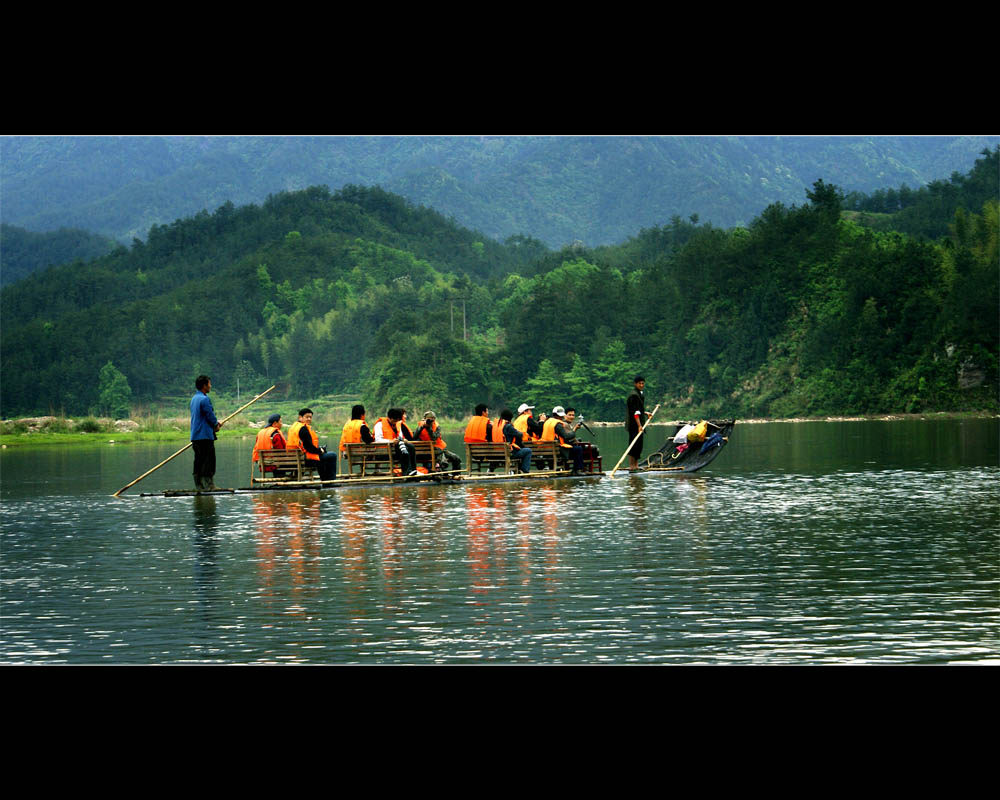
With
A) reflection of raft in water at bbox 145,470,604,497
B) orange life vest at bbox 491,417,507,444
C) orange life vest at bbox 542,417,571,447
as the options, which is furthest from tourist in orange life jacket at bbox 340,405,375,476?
orange life vest at bbox 542,417,571,447

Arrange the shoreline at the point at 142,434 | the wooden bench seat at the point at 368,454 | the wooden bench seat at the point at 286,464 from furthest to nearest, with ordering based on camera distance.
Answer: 1. the shoreline at the point at 142,434
2. the wooden bench seat at the point at 368,454
3. the wooden bench seat at the point at 286,464

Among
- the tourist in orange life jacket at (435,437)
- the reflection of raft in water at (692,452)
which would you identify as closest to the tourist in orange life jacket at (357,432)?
the tourist in orange life jacket at (435,437)

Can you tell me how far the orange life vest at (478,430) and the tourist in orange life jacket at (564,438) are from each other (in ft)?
4.22

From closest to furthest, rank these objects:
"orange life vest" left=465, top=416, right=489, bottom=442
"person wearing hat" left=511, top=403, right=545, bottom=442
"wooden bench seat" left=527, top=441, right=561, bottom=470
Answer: "orange life vest" left=465, top=416, right=489, bottom=442 → "wooden bench seat" left=527, top=441, right=561, bottom=470 → "person wearing hat" left=511, top=403, right=545, bottom=442

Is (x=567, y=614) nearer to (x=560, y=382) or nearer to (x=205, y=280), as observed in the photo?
(x=560, y=382)

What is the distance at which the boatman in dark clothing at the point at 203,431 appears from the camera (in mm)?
25078

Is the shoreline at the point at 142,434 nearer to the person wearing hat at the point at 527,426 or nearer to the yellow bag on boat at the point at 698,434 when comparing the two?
the person wearing hat at the point at 527,426

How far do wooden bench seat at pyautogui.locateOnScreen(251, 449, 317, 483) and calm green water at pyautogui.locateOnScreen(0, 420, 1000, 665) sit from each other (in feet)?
1.64

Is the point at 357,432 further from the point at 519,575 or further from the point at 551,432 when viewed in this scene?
the point at 519,575

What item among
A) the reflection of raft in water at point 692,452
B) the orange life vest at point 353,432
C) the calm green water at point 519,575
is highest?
the orange life vest at point 353,432

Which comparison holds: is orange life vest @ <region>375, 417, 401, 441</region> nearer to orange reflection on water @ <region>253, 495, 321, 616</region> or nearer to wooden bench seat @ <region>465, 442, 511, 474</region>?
wooden bench seat @ <region>465, 442, 511, 474</region>

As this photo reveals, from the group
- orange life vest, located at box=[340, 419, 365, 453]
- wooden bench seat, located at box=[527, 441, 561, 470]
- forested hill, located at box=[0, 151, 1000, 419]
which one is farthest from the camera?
forested hill, located at box=[0, 151, 1000, 419]

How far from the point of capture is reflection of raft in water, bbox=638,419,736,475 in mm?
29844

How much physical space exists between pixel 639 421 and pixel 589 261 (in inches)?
5138
